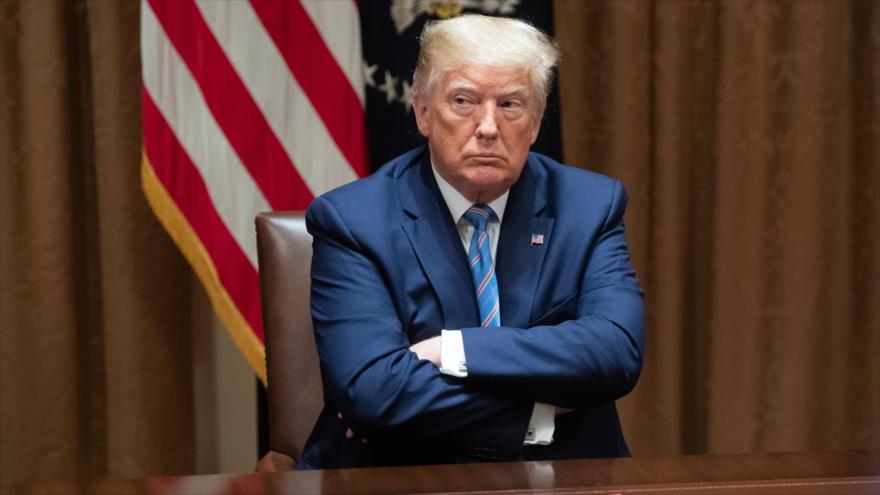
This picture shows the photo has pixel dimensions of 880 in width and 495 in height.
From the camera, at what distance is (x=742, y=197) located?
12.2ft

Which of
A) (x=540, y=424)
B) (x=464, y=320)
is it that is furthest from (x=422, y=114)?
(x=540, y=424)

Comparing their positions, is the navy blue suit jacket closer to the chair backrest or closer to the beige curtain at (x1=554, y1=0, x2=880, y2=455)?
the chair backrest

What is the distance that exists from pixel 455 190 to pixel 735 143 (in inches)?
62.3

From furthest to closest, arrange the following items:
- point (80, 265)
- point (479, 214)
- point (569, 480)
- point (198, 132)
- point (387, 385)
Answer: point (80, 265) < point (198, 132) < point (479, 214) < point (387, 385) < point (569, 480)

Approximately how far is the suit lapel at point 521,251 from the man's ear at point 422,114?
24 centimetres

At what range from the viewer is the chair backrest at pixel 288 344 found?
2.46 meters

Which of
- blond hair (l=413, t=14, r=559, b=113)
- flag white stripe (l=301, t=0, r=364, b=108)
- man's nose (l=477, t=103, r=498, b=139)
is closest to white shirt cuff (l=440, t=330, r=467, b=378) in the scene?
man's nose (l=477, t=103, r=498, b=139)

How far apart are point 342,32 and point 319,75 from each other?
145 mm

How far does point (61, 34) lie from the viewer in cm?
339

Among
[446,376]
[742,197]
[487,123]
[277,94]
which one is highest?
[277,94]

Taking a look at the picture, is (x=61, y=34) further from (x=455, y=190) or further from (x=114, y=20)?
(x=455, y=190)

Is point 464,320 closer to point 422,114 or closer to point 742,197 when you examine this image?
point 422,114

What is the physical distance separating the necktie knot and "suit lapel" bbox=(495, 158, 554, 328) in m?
0.04

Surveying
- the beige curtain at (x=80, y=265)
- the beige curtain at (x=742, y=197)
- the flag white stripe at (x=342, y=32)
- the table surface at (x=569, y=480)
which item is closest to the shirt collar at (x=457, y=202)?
the table surface at (x=569, y=480)
